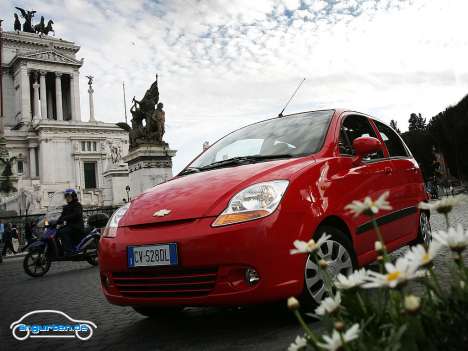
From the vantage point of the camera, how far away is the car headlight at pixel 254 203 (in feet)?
9.76

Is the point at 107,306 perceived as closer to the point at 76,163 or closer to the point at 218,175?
the point at 218,175

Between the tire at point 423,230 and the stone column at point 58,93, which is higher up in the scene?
the stone column at point 58,93

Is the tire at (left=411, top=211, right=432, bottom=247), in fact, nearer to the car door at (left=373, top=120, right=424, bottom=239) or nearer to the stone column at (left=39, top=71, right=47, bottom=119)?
the car door at (left=373, top=120, right=424, bottom=239)

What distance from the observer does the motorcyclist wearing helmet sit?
9.88 m

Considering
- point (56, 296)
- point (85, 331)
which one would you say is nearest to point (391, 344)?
point (85, 331)

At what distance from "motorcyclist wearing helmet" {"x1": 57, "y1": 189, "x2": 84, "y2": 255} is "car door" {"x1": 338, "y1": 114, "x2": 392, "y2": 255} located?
7.07 meters

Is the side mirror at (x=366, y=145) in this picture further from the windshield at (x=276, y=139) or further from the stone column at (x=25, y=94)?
the stone column at (x=25, y=94)

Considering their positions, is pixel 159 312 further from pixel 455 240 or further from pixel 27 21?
pixel 27 21

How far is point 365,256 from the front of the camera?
3.80 m

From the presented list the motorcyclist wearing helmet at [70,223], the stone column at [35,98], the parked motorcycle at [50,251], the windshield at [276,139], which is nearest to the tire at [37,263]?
the parked motorcycle at [50,251]

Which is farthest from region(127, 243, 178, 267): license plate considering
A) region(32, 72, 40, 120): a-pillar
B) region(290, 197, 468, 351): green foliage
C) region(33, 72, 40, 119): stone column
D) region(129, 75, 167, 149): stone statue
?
region(33, 72, 40, 119): stone column

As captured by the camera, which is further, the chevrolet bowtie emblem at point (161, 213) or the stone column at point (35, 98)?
the stone column at point (35, 98)

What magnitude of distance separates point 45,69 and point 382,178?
73.6m

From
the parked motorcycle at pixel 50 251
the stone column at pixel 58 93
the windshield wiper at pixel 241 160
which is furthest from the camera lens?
the stone column at pixel 58 93
